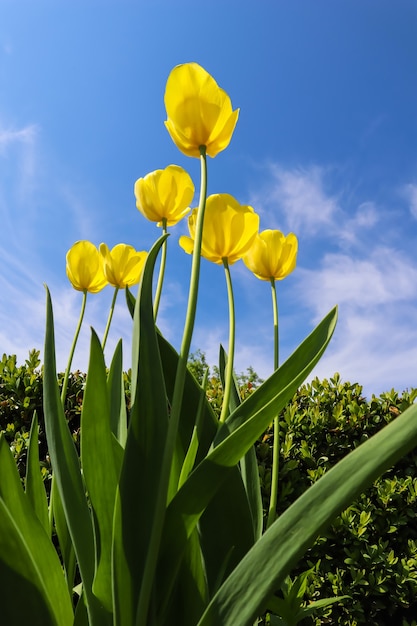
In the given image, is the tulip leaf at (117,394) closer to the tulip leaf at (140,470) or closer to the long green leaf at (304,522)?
the tulip leaf at (140,470)

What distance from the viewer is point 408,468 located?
3031 millimetres

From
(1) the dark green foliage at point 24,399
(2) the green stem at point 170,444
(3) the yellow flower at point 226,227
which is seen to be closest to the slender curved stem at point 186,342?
(2) the green stem at point 170,444

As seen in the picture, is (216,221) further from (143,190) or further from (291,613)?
(291,613)

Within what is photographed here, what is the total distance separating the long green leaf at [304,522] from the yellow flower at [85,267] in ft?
3.98

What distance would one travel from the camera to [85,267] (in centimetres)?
200

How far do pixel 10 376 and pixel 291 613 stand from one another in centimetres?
244

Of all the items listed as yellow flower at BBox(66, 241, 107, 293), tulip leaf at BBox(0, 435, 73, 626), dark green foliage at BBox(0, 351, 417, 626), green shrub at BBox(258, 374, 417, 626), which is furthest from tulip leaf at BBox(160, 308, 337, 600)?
green shrub at BBox(258, 374, 417, 626)

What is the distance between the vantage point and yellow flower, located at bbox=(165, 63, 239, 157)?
1331 millimetres

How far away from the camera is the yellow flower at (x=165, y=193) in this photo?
5.11 feet

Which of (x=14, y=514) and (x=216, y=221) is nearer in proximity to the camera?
(x=14, y=514)

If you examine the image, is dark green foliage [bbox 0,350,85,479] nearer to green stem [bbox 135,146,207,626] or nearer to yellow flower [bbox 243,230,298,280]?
yellow flower [bbox 243,230,298,280]

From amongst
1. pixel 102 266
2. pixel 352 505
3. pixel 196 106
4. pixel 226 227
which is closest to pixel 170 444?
pixel 226 227

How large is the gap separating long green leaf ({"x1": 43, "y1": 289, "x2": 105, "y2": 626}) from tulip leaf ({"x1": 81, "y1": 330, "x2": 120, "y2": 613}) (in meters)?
0.04

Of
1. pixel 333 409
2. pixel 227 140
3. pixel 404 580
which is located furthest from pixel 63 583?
pixel 333 409
